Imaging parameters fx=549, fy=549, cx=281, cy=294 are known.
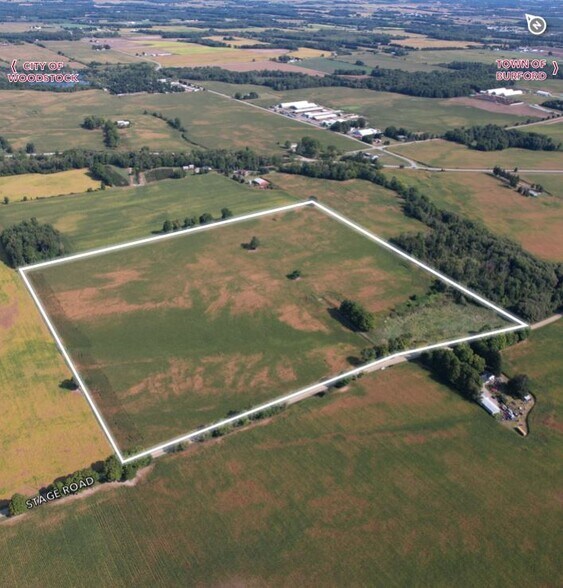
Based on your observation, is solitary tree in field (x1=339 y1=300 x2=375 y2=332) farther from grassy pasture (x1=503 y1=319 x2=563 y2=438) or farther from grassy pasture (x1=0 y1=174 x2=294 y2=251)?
grassy pasture (x1=0 y1=174 x2=294 y2=251)

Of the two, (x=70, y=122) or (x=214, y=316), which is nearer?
(x=214, y=316)

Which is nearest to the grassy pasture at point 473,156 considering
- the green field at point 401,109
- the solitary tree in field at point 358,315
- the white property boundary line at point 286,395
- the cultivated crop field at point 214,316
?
the green field at point 401,109

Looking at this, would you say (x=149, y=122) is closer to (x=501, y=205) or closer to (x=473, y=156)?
(x=473, y=156)

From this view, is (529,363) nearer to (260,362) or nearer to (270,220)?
(260,362)

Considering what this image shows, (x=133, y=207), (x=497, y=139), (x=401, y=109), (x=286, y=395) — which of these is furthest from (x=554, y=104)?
(x=286, y=395)

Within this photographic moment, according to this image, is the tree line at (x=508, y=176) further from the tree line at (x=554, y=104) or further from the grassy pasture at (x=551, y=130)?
the tree line at (x=554, y=104)
